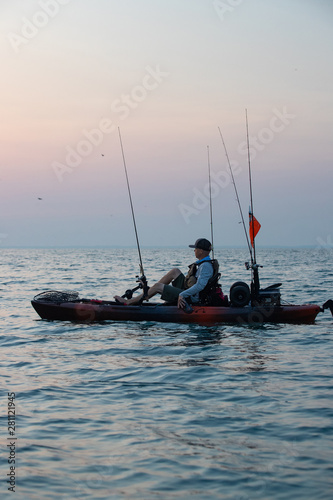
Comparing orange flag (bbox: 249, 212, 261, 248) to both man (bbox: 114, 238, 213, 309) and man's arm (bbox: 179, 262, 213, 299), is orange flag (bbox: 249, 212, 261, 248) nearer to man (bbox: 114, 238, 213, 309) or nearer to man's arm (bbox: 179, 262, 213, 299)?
man (bbox: 114, 238, 213, 309)

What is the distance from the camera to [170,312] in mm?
11938

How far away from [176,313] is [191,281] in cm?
76

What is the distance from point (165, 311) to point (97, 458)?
23.9ft

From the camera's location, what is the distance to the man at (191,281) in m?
11.3

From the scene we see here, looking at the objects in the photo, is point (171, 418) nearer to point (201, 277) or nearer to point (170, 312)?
point (201, 277)

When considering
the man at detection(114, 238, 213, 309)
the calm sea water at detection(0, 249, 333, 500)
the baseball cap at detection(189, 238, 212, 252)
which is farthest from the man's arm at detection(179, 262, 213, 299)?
the calm sea water at detection(0, 249, 333, 500)

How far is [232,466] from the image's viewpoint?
457 centimetres

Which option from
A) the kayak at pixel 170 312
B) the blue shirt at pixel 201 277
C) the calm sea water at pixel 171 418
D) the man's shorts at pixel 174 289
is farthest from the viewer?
the man's shorts at pixel 174 289

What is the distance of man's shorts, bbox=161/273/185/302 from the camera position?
1184 cm

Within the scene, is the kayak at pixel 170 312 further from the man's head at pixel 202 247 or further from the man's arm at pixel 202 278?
the man's head at pixel 202 247

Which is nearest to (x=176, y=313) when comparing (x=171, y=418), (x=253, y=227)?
(x=253, y=227)

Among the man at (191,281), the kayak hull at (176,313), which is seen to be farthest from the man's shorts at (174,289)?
the kayak hull at (176,313)

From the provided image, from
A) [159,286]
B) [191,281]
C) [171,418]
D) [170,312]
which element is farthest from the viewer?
[170,312]

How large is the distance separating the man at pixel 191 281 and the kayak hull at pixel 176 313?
0.89ft
